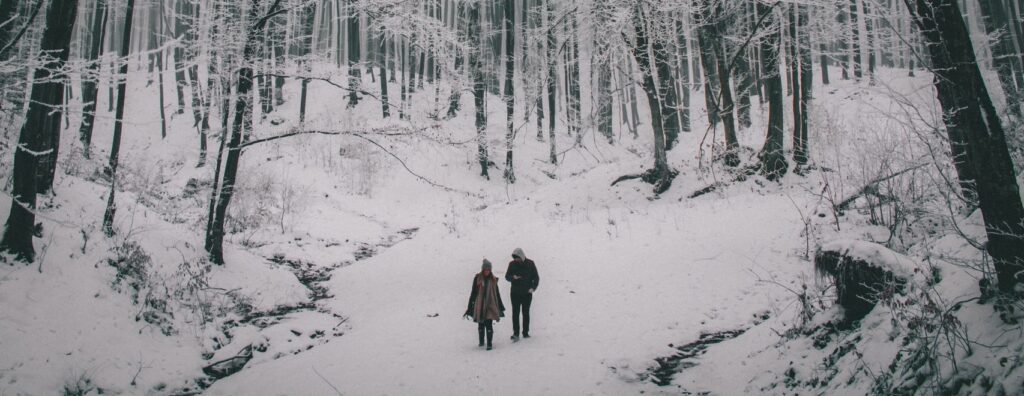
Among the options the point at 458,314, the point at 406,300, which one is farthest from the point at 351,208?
the point at 458,314

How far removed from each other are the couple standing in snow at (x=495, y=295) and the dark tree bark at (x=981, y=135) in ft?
15.3

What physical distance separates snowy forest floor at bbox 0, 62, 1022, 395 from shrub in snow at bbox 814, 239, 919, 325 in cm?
31

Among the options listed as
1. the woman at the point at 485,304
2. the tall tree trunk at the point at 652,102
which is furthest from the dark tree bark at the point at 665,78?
the woman at the point at 485,304

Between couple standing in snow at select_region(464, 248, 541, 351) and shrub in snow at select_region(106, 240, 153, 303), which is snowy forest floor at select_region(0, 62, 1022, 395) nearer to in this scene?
shrub in snow at select_region(106, 240, 153, 303)

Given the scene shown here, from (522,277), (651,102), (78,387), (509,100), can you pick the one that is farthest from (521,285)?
(509,100)

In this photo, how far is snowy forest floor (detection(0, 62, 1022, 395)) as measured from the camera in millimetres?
4980

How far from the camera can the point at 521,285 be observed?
20.9 feet

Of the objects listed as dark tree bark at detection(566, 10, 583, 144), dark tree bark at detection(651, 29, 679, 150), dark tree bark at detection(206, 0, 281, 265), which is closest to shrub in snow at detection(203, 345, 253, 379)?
dark tree bark at detection(206, 0, 281, 265)

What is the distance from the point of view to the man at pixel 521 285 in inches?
251

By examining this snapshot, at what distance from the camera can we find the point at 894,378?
11.7 feet

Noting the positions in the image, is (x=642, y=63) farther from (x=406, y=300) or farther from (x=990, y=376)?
(x=990, y=376)

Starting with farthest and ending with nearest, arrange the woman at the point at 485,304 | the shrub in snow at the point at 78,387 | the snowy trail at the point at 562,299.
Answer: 1. the woman at the point at 485,304
2. the snowy trail at the point at 562,299
3. the shrub in snow at the point at 78,387

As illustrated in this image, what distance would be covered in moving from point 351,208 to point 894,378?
605 inches

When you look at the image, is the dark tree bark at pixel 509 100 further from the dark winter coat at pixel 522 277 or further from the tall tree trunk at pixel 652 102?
the dark winter coat at pixel 522 277
